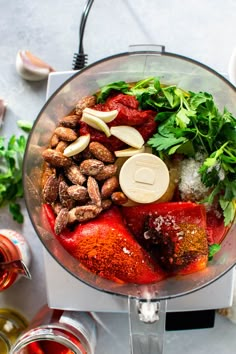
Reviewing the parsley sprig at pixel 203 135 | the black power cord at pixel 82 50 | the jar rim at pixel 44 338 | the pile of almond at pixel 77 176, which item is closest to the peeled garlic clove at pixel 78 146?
the pile of almond at pixel 77 176

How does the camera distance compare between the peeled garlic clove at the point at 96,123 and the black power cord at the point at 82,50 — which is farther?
the black power cord at the point at 82,50

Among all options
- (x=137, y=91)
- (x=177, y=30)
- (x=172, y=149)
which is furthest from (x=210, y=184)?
(x=177, y=30)

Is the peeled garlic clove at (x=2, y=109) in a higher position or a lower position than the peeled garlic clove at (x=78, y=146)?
lower

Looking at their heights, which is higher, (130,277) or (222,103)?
(222,103)

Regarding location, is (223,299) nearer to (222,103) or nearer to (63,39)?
(222,103)

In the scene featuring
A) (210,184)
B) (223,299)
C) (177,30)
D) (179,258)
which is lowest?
(223,299)

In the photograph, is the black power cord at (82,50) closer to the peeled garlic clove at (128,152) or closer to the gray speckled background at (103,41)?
the gray speckled background at (103,41)

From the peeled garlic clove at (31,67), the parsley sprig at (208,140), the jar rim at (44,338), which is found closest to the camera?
the parsley sprig at (208,140)

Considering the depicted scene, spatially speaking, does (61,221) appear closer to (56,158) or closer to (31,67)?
(56,158)
